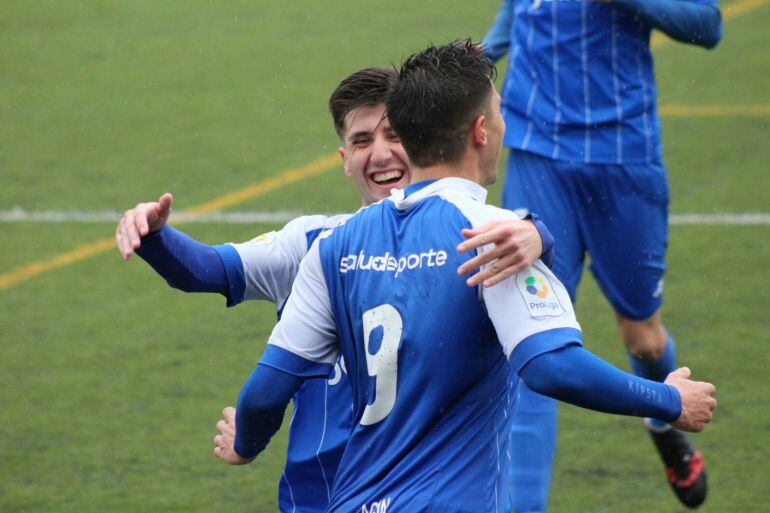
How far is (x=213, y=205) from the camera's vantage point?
961 centimetres

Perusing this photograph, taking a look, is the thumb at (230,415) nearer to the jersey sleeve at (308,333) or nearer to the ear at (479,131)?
the jersey sleeve at (308,333)

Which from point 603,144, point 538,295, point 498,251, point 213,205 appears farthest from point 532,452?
point 213,205

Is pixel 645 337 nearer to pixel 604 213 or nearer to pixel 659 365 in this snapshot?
pixel 659 365

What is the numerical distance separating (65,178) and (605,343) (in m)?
4.78

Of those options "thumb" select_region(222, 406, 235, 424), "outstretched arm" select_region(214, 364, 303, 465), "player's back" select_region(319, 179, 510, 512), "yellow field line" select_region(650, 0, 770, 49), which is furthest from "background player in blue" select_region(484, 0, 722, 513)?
"yellow field line" select_region(650, 0, 770, 49)

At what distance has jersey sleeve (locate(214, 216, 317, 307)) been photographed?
3566 millimetres

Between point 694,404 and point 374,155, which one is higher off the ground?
point 374,155

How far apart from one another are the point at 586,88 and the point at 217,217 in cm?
441

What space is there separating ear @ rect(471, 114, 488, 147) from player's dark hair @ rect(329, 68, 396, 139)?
655 mm

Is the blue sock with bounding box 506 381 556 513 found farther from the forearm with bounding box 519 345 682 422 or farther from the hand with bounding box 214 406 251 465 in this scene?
the forearm with bounding box 519 345 682 422

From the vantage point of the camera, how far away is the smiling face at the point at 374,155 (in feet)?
12.0

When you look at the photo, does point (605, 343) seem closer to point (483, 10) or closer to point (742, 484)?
point (742, 484)

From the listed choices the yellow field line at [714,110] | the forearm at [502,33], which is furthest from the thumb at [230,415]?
the yellow field line at [714,110]

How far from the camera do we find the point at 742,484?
18.2 feet
